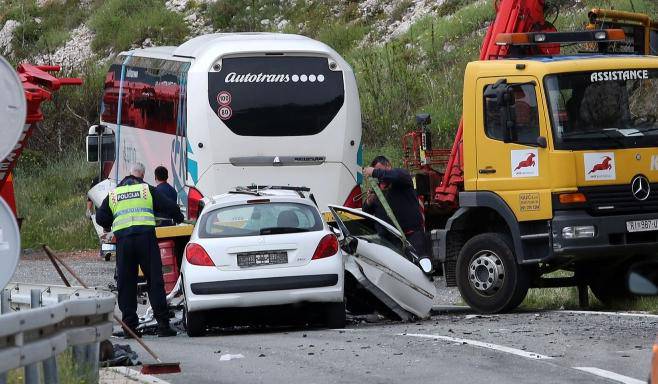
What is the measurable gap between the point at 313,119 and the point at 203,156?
5.29ft

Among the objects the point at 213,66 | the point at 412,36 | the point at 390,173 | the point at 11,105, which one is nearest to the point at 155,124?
the point at 213,66

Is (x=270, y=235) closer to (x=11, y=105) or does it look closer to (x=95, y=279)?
(x=11, y=105)

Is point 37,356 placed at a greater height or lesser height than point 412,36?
lesser

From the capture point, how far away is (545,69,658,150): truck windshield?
16484 millimetres

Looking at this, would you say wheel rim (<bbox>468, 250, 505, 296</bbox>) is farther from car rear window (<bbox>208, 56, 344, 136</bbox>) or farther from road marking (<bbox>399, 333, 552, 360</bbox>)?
→ car rear window (<bbox>208, 56, 344, 136</bbox>)

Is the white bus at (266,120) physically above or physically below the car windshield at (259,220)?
above

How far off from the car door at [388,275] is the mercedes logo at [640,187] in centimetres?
242

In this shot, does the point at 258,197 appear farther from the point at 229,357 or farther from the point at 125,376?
the point at 125,376

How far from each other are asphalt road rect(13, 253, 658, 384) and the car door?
0.76 feet

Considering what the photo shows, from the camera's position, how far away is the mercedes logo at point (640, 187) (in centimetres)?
1650

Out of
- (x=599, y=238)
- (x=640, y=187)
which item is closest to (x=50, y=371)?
(x=599, y=238)

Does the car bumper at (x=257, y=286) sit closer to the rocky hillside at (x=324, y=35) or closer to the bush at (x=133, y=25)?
the rocky hillside at (x=324, y=35)

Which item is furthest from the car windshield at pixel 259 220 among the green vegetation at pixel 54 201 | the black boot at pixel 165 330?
the green vegetation at pixel 54 201

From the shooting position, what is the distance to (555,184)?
16.5m
